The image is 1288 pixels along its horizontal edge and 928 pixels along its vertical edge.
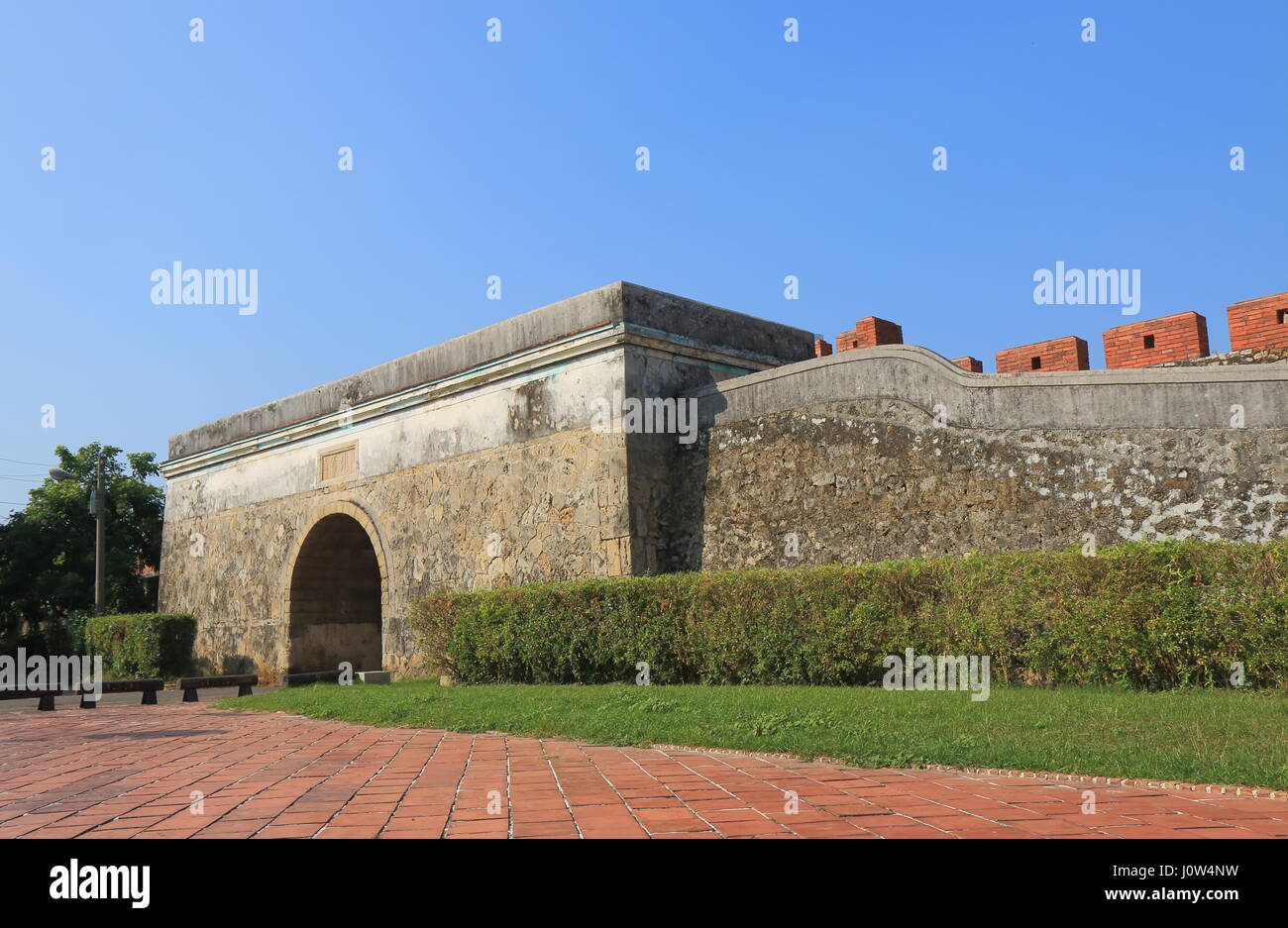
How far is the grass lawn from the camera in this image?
15.9ft

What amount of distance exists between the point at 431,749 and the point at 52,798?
2.07 meters

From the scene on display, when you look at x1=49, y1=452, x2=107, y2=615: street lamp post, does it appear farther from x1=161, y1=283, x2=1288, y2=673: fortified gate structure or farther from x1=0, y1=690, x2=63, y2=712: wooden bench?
x1=0, y1=690, x2=63, y2=712: wooden bench

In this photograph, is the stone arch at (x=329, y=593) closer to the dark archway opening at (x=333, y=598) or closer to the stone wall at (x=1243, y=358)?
the dark archway opening at (x=333, y=598)

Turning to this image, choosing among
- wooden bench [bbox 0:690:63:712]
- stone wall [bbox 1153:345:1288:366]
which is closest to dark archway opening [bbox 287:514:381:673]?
wooden bench [bbox 0:690:63:712]

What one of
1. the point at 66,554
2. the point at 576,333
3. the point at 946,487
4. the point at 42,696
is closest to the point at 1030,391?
the point at 946,487

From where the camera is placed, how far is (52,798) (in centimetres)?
471

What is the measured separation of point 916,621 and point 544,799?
4.48 meters

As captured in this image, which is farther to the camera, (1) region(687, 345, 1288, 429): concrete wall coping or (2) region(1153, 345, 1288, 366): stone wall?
(2) region(1153, 345, 1288, 366): stone wall

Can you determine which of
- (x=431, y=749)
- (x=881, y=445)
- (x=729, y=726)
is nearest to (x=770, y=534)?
(x=881, y=445)

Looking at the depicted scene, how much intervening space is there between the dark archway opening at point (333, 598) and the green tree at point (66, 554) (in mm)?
8706

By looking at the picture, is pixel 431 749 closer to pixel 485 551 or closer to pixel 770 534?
pixel 770 534

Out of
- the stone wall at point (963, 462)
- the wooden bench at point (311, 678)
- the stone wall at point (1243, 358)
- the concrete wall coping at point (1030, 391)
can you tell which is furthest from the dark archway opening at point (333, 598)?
the stone wall at point (1243, 358)

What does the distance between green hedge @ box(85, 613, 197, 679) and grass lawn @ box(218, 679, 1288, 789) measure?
37.6 feet

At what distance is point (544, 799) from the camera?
14.0 ft
